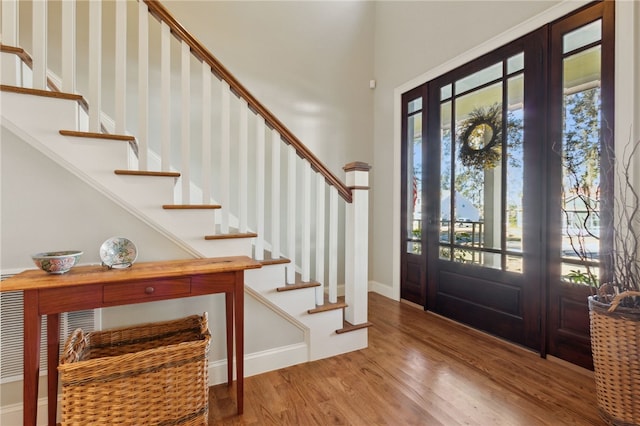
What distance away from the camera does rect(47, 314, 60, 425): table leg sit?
1352 mm

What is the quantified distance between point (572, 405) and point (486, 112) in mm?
2154

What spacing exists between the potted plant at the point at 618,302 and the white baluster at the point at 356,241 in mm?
1323

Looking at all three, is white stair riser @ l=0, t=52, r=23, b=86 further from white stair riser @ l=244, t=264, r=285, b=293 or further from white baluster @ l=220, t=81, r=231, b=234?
white stair riser @ l=244, t=264, r=285, b=293

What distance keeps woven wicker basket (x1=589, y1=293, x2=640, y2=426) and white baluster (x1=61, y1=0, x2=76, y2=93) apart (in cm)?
300

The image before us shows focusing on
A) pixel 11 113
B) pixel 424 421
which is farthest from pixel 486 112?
pixel 11 113

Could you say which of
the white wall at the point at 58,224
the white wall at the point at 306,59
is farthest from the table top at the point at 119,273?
the white wall at the point at 306,59

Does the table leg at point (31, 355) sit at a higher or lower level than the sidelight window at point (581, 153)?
lower

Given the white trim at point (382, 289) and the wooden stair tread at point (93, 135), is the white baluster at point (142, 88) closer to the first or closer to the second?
the wooden stair tread at point (93, 135)

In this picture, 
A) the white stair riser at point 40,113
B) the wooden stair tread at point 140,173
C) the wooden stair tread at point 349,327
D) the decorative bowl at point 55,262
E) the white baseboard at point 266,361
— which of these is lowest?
the white baseboard at point 266,361

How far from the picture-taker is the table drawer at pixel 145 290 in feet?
4.37

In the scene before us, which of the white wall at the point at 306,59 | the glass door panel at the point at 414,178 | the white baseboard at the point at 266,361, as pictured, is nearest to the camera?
the white baseboard at the point at 266,361

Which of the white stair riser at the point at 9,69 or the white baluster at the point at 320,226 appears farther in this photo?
the white baluster at the point at 320,226

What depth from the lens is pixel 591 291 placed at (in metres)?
1.82

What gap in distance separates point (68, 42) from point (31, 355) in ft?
4.93
